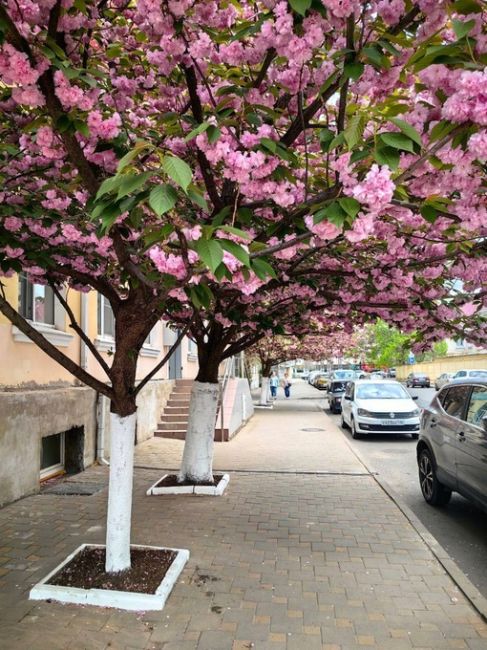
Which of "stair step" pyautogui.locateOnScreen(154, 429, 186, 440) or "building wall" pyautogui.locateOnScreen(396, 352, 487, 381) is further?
"building wall" pyautogui.locateOnScreen(396, 352, 487, 381)

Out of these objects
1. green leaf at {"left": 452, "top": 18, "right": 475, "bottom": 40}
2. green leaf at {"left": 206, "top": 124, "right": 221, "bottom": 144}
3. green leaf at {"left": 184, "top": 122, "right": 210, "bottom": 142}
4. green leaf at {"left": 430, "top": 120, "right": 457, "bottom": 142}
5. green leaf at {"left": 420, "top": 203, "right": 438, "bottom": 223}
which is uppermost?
green leaf at {"left": 452, "top": 18, "right": 475, "bottom": 40}

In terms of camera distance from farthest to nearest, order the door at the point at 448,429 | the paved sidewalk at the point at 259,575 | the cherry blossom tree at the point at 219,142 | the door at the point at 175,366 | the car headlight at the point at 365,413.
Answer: the door at the point at 175,366 < the car headlight at the point at 365,413 < the door at the point at 448,429 < the paved sidewalk at the point at 259,575 < the cherry blossom tree at the point at 219,142

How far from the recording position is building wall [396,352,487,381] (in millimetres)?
48550

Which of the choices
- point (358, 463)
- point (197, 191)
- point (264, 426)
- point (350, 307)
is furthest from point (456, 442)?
point (264, 426)

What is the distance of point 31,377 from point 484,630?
6.42m

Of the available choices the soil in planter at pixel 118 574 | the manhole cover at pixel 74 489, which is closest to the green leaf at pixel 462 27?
the soil in planter at pixel 118 574

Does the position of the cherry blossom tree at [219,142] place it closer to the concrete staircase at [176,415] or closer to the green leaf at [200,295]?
the green leaf at [200,295]

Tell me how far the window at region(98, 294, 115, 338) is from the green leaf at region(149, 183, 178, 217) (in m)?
8.65

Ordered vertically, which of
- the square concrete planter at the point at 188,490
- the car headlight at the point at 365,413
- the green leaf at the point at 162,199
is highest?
the green leaf at the point at 162,199

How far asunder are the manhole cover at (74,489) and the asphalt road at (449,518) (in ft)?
15.0

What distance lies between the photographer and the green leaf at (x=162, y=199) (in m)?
2.16

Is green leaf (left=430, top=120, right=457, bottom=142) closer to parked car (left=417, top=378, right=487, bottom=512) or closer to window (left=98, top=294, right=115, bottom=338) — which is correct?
parked car (left=417, top=378, right=487, bottom=512)

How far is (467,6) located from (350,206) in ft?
3.28

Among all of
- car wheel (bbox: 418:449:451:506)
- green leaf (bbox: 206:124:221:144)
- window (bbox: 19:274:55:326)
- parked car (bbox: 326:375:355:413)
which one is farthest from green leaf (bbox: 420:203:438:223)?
parked car (bbox: 326:375:355:413)
